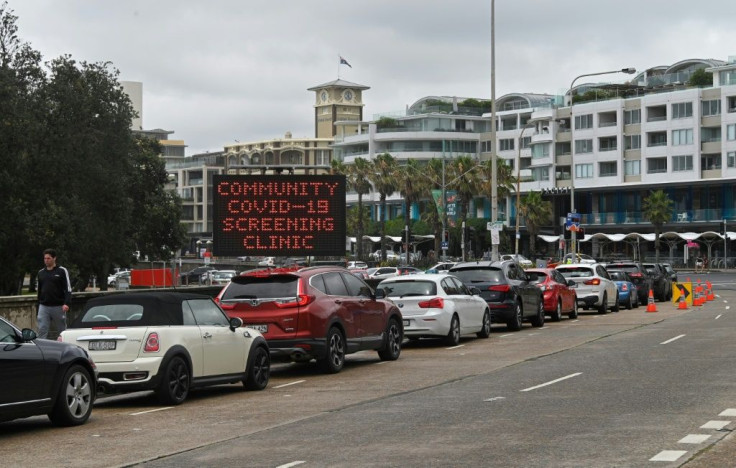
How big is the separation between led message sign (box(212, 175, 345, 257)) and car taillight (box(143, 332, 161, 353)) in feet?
51.4

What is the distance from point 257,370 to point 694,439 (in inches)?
297

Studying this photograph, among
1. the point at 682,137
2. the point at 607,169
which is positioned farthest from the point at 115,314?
the point at 607,169

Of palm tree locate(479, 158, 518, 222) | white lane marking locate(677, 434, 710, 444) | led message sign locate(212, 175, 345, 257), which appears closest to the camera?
white lane marking locate(677, 434, 710, 444)

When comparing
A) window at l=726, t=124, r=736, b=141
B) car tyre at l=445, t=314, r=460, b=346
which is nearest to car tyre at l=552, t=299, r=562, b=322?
car tyre at l=445, t=314, r=460, b=346

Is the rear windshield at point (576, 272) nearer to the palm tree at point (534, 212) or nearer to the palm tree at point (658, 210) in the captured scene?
the palm tree at point (658, 210)

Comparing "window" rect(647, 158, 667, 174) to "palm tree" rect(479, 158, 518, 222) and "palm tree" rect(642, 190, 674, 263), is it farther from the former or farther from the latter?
"palm tree" rect(479, 158, 518, 222)

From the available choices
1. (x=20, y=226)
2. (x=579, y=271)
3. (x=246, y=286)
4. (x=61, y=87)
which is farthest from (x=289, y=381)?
(x=61, y=87)

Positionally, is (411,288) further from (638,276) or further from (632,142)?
(632,142)

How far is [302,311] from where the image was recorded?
724 inches

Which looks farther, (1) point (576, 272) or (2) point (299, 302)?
(1) point (576, 272)

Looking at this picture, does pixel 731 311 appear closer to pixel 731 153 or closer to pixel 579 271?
pixel 579 271

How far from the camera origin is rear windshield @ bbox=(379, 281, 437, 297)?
24.6 metres

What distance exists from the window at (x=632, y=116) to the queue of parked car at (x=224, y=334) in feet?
269

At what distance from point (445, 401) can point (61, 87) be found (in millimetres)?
38498
